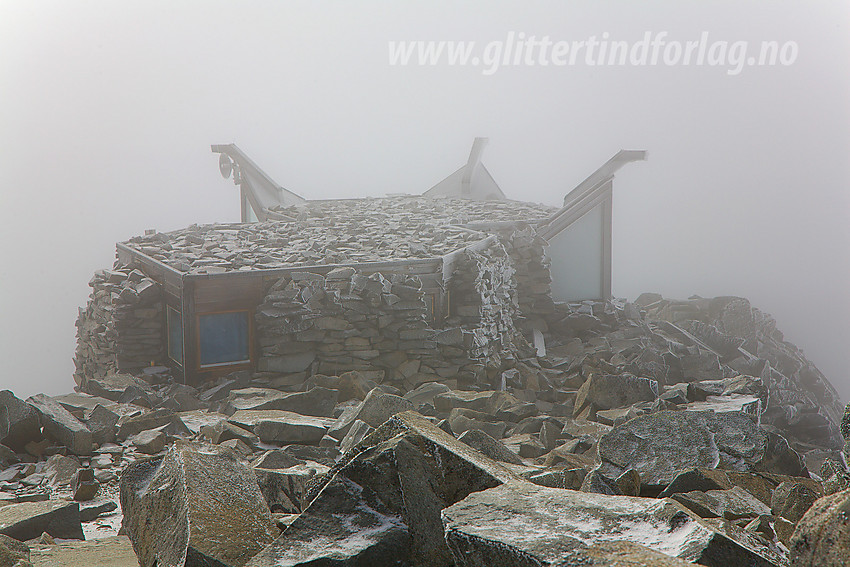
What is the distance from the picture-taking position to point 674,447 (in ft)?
11.7

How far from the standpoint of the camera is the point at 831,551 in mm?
1663

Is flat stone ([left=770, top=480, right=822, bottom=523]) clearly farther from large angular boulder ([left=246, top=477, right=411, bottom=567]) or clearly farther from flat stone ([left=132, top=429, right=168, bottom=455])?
flat stone ([left=132, top=429, right=168, bottom=455])

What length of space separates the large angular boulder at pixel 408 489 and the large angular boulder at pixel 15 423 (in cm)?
384

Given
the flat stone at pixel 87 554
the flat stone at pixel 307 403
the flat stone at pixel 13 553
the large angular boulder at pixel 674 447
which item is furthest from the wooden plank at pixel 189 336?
the large angular boulder at pixel 674 447

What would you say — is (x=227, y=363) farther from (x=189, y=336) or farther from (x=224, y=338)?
(x=189, y=336)

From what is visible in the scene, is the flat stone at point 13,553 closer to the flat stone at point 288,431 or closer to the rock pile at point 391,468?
the rock pile at point 391,468

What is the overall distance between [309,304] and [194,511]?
8187 millimetres

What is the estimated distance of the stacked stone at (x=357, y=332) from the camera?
10.4 m

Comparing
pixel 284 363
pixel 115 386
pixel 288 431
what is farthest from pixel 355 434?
pixel 284 363

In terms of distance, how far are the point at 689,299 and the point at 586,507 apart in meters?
24.7

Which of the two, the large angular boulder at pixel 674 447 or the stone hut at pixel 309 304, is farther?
the stone hut at pixel 309 304

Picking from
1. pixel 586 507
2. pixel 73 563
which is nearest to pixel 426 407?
pixel 73 563

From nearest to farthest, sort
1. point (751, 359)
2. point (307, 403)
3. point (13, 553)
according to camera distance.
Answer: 1. point (13, 553)
2. point (307, 403)
3. point (751, 359)

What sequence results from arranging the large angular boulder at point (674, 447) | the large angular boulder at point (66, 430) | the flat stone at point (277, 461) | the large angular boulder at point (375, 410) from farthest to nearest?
the large angular boulder at point (375, 410), the large angular boulder at point (66, 430), the flat stone at point (277, 461), the large angular boulder at point (674, 447)
